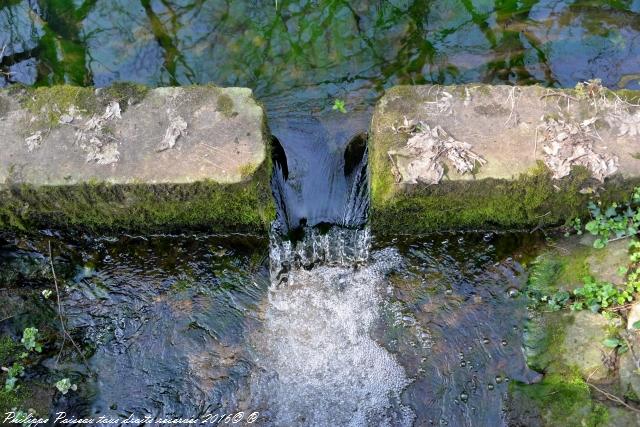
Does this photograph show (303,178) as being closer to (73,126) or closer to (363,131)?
(363,131)

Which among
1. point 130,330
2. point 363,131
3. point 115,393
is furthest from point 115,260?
point 363,131

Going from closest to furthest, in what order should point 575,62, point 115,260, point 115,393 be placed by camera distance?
point 115,393
point 115,260
point 575,62

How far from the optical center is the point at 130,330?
4.32 m

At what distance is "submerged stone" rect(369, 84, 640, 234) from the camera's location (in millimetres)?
4074

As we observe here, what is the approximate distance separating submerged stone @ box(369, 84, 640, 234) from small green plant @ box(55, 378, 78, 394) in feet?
8.69

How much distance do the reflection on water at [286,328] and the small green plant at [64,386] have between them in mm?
68

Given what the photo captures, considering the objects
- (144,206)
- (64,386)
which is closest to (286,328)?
(144,206)

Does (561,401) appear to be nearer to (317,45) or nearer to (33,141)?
(317,45)

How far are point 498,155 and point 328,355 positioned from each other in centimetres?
204

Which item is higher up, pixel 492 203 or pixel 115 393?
pixel 492 203

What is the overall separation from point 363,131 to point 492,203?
144 centimetres

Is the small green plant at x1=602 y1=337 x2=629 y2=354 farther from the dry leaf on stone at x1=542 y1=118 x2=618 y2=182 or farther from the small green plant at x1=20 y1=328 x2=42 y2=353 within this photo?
the small green plant at x1=20 y1=328 x2=42 y2=353

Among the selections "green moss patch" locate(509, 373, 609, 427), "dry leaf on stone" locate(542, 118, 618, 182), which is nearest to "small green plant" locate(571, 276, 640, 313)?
"green moss patch" locate(509, 373, 609, 427)

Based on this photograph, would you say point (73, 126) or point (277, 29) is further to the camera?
point (277, 29)
